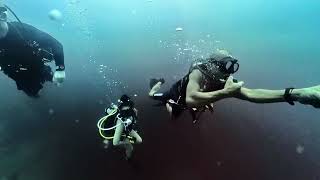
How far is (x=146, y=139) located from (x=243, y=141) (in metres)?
3.37

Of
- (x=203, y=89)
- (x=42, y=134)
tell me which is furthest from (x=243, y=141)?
(x=203, y=89)

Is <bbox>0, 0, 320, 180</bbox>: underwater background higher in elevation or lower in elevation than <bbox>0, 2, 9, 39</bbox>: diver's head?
lower

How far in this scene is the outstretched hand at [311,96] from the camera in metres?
2.60

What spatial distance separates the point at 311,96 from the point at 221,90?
2.46 feet

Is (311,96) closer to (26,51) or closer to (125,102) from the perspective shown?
(125,102)

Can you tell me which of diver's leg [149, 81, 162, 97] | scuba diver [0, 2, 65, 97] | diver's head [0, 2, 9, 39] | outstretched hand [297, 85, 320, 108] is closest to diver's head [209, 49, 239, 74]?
outstretched hand [297, 85, 320, 108]

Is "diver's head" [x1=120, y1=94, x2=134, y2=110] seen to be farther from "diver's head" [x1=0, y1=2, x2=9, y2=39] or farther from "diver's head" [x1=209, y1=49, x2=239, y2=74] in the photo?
"diver's head" [x1=209, y1=49, x2=239, y2=74]

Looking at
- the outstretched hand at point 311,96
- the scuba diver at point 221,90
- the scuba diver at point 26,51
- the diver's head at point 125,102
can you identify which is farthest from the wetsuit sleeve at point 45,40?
the outstretched hand at point 311,96

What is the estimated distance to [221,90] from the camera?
299 cm

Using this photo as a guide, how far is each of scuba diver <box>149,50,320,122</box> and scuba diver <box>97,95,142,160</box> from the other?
1.66m

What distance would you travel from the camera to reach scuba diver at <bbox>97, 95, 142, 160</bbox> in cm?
611

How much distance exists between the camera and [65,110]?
45.4 feet

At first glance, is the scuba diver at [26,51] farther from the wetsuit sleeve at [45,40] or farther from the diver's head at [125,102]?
the diver's head at [125,102]

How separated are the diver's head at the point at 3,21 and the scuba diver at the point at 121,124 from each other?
237 cm
